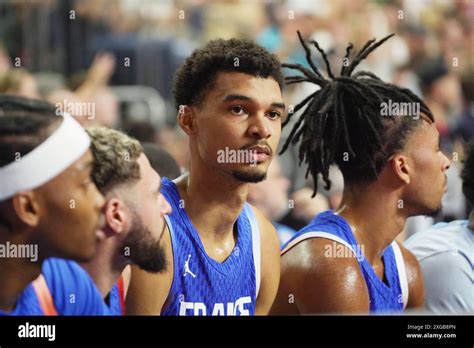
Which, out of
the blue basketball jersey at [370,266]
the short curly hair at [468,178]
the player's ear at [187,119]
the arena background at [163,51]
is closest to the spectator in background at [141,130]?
the arena background at [163,51]

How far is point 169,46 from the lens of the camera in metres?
3.88

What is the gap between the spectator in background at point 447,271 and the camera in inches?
150

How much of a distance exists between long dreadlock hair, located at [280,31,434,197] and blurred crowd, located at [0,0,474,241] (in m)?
0.08

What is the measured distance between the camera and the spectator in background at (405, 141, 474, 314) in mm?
3811

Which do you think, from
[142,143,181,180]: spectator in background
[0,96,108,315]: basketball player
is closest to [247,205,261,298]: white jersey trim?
[142,143,181,180]: spectator in background

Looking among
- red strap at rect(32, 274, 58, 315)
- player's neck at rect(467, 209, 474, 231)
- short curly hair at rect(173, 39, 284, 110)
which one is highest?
short curly hair at rect(173, 39, 284, 110)

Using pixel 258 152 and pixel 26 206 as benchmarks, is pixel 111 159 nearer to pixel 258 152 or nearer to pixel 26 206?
pixel 26 206

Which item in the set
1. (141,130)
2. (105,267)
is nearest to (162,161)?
(141,130)

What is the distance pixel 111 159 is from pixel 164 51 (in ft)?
2.05

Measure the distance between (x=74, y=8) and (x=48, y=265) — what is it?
103 cm

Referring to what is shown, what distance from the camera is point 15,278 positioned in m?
3.37

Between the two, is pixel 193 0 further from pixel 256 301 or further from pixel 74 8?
pixel 256 301

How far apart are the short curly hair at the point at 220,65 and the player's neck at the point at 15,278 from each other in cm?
77

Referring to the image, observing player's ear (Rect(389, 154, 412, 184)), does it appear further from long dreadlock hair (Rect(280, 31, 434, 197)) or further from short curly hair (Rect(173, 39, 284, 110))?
short curly hair (Rect(173, 39, 284, 110))
